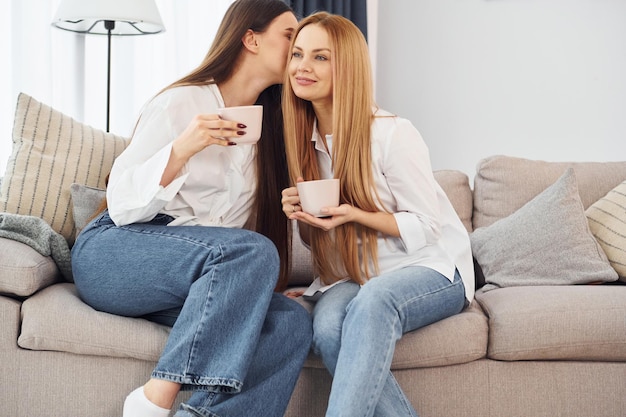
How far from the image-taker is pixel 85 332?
1734 millimetres

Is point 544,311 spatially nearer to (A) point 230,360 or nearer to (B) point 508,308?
(B) point 508,308

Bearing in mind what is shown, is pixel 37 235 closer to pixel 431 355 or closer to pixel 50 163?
pixel 50 163

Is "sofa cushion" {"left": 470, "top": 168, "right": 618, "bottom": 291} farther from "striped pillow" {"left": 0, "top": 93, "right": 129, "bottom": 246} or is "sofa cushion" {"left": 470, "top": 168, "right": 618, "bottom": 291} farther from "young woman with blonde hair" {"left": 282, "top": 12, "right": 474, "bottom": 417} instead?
"striped pillow" {"left": 0, "top": 93, "right": 129, "bottom": 246}

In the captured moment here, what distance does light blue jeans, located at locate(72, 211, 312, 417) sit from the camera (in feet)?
4.96

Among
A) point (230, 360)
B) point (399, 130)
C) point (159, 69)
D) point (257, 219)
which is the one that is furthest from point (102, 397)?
point (159, 69)

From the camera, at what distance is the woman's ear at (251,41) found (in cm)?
191

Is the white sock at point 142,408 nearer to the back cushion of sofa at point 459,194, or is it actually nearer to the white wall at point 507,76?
the back cushion of sofa at point 459,194

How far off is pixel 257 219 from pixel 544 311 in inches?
29.3

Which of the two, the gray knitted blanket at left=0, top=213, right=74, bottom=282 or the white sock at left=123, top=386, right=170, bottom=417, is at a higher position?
the gray knitted blanket at left=0, top=213, right=74, bottom=282

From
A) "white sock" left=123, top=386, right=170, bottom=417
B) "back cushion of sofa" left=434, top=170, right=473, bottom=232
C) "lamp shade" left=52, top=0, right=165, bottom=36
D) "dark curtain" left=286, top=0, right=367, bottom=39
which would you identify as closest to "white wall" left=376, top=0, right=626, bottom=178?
"dark curtain" left=286, top=0, right=367, bottom=39

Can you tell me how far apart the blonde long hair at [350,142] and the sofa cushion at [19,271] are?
65 cm

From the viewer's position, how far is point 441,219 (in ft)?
6.21

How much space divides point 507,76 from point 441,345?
2348mm

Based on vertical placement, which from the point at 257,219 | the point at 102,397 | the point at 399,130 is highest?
the point at 399,130
